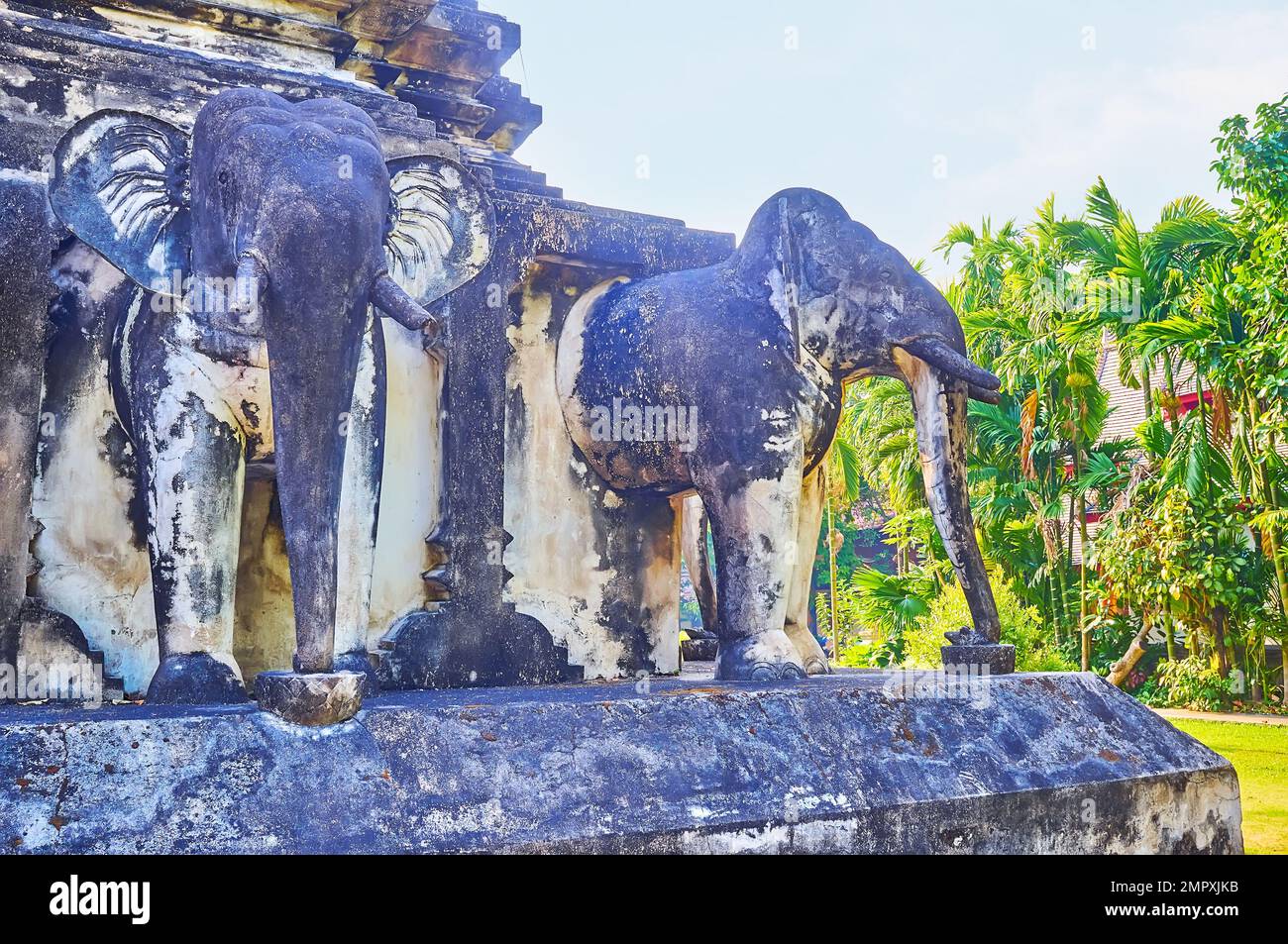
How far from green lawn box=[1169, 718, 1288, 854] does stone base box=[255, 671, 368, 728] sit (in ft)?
14.6

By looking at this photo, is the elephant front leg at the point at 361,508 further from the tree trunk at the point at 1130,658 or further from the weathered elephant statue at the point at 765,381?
the tree trunk at the point at 1130,658

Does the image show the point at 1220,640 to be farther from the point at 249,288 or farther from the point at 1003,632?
the point at 249,288

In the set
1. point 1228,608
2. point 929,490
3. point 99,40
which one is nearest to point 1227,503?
point 1228,608

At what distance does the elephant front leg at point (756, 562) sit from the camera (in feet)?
15.0

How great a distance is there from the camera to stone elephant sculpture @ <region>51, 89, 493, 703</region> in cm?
347

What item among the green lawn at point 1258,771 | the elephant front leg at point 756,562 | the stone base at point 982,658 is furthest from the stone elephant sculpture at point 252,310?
the green lawn at point 1258,771

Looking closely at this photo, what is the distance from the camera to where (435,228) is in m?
4.14

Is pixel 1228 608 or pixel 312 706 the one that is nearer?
pixel 312 706

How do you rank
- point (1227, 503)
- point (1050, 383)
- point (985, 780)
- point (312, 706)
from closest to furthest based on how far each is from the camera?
point (312, 706), point (985, 780), point (1227, 503), point (1050, 383)

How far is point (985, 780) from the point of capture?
402 cm

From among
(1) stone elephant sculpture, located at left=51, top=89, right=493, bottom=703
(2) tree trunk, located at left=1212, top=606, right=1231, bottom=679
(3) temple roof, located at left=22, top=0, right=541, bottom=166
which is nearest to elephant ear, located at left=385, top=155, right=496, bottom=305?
(1) stone elephant sculpture, located at left=51, top=89, right=493, bottom=703

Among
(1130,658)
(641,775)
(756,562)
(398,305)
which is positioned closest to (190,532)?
(398,305)
